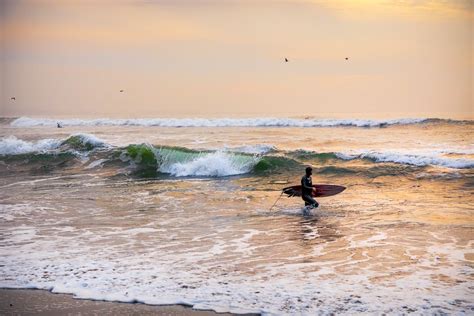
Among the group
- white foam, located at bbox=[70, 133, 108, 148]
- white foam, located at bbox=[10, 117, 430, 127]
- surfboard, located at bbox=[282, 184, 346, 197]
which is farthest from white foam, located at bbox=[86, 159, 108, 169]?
white foam, located at bbox=[10, 117, 430, 127]

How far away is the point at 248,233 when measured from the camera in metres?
10.7

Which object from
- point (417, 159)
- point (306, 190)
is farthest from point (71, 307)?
point (417, 159)

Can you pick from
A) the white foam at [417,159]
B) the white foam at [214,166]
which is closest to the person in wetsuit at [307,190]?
the white foam at [214,166]

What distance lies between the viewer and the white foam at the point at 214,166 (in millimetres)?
21839

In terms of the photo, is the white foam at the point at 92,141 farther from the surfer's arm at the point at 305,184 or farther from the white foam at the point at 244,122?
the white foam at the point at 244,122

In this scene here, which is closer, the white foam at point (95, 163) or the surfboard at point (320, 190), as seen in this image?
the surfboard at point (320, 190)

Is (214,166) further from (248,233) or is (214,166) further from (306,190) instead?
(248,233)

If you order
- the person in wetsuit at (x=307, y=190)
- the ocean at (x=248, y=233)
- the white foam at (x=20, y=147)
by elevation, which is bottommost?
the ocean at (x=248, y=233)

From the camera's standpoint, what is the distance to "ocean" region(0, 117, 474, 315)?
6918mm

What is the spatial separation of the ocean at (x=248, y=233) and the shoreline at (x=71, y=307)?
0.19 metres

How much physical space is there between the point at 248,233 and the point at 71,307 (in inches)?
190

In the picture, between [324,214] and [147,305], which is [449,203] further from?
[147,305]

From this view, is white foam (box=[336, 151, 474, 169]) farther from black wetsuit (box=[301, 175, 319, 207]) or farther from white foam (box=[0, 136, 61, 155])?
white foam (box=[0, 136, 61, 155])

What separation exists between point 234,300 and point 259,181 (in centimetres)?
1321
